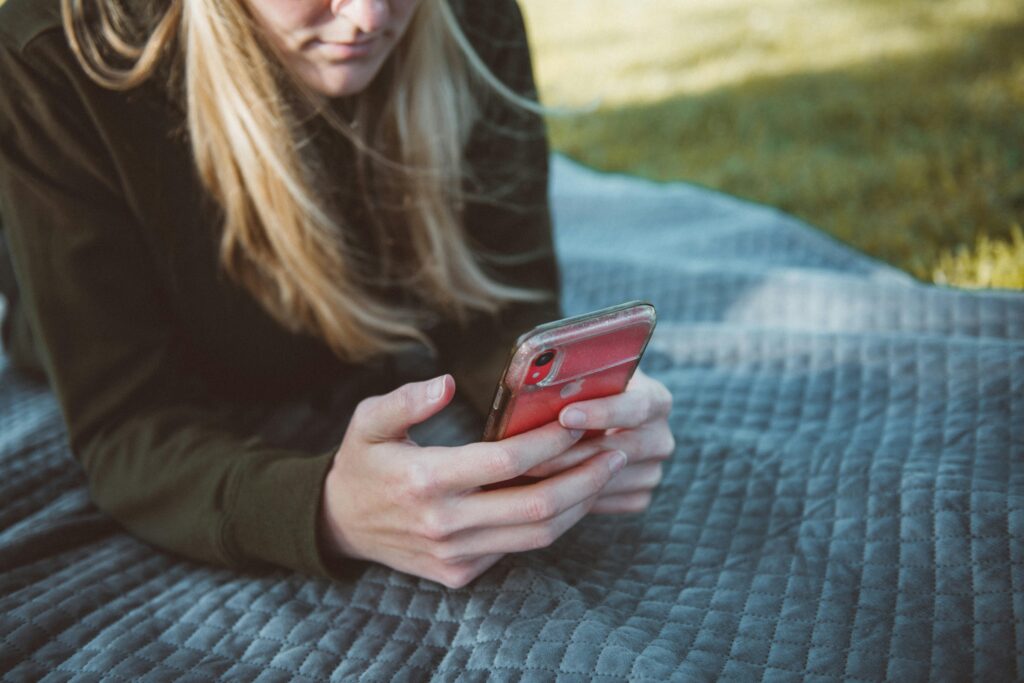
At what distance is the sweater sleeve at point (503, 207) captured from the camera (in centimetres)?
118

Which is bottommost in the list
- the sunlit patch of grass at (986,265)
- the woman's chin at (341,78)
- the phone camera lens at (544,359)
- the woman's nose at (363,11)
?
the sunlit patch of grass at (986,265)

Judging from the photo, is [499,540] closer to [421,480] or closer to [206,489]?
[421,480]

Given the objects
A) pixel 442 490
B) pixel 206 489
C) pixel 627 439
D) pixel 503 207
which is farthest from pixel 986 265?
pixel 206 489

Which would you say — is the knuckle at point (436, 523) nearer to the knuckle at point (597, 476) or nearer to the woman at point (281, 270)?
the woman at point (281, 270)

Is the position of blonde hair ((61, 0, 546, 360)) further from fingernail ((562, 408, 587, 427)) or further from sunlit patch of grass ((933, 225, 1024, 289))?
sunlit patch of grass ((933, 225, 1024, 289))

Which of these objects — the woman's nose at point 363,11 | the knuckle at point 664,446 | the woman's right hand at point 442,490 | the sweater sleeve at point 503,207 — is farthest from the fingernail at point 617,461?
the woman's nose at point 363,11

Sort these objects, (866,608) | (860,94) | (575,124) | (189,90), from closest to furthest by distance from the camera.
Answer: (866,608) < (189,90) < (860,94) < (575,124)

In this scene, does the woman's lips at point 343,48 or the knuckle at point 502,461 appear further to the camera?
the woman's lips at point 343,48

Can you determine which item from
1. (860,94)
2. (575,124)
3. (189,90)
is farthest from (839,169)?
(189,90)

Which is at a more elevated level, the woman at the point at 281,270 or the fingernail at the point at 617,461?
the woman at the point at 281,270

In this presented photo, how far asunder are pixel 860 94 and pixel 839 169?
551 millimetres

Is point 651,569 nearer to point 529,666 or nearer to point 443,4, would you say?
point 529,666

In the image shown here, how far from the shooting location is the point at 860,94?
2.50 m

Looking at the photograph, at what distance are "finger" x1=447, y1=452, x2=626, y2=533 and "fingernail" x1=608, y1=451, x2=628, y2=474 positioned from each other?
1.5 inches
